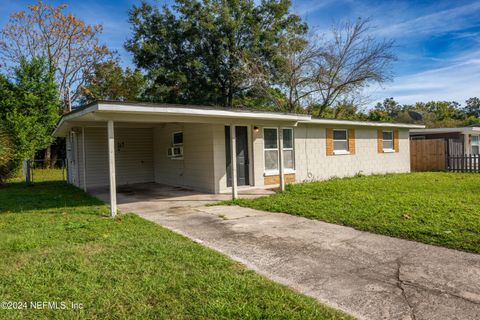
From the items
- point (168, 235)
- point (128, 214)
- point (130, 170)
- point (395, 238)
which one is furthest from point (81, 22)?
point (395, 238)

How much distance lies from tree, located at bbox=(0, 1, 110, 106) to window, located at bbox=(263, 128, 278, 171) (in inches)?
714

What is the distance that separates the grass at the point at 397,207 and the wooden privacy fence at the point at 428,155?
22.9 ft

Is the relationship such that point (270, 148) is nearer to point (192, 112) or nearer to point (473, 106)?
point (192, 112)

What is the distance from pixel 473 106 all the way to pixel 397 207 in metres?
64.9

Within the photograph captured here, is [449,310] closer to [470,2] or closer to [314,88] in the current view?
[470,2]

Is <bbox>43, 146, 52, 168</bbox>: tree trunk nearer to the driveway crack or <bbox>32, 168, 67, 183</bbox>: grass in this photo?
<bbox>32, 168, 67, 183</bbox>: grass

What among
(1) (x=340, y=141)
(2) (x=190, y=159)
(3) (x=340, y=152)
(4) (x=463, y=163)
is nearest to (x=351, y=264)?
(2) (x=190, y=159)

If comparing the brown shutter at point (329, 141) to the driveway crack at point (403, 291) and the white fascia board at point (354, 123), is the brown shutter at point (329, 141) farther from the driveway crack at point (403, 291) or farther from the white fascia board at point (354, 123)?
the driveway crack at point (403, 291)

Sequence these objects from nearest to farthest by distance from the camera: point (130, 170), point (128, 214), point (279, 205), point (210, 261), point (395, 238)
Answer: point (210, 261) → point (395, 238) → point (128, 214) → point (279, 205) → point (130, 170)

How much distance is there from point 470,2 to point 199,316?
13202 mm

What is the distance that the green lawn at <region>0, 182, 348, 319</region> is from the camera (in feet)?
9.35

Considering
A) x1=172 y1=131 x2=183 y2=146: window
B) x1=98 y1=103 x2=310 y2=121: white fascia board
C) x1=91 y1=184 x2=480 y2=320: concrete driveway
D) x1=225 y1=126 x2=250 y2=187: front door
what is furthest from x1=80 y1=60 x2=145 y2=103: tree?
x1=91 y1=184 x2=480 y2=320: concrete driveway

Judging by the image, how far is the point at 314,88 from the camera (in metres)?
22.0

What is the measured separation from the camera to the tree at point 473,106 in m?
57.7
